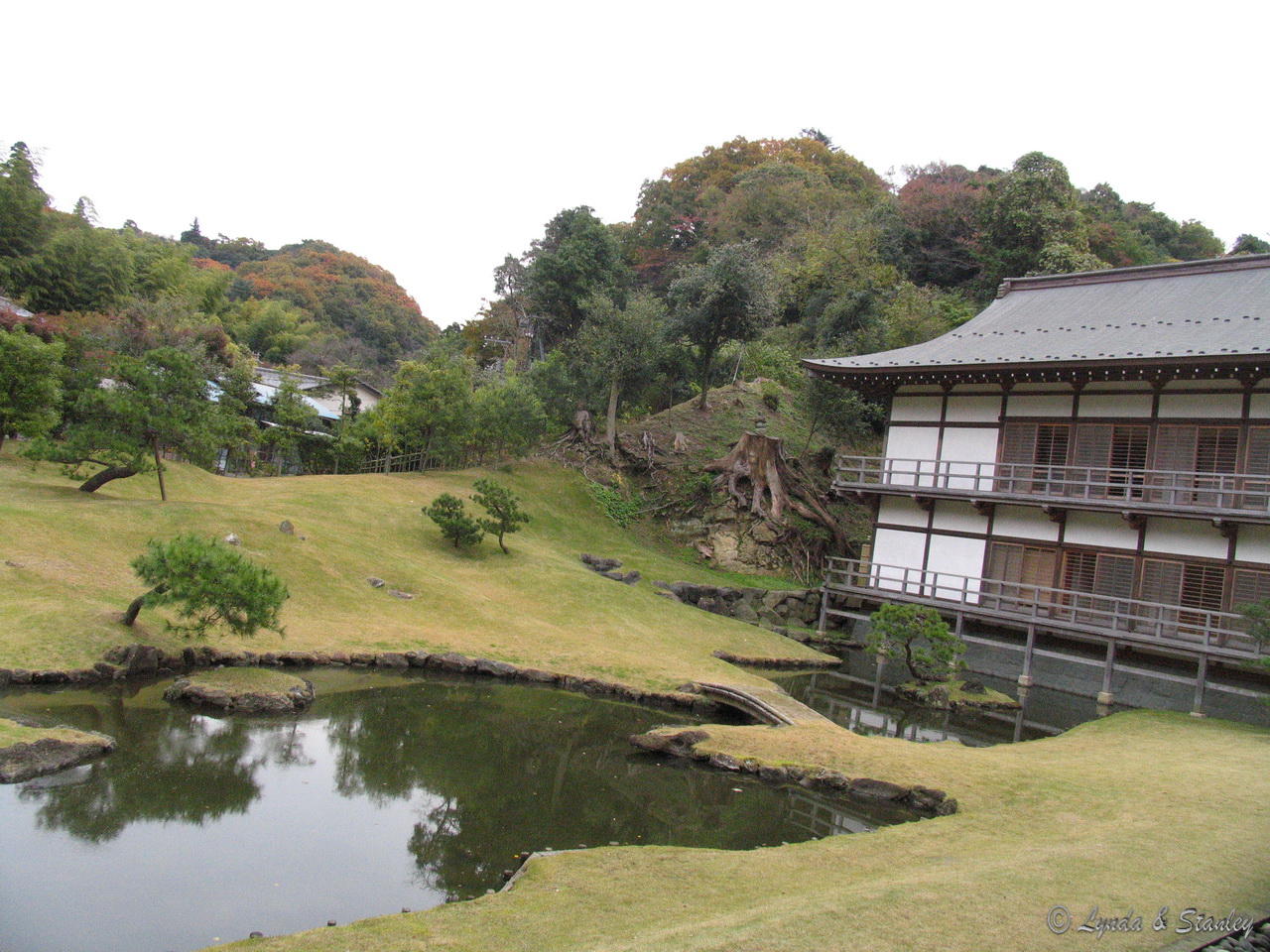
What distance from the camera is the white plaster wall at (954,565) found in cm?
2447

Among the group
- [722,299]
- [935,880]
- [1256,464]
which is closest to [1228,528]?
[1256,464]

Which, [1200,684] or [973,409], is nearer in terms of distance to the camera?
[1200,684]

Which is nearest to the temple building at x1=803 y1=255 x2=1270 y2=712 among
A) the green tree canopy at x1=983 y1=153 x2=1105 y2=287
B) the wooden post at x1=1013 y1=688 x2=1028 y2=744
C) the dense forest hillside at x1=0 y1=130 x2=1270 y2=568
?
the wooden post at x1=1013 y1=688 x2=1028 y2=744

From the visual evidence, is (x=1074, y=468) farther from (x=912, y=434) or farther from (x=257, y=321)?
(x=257, y=321)

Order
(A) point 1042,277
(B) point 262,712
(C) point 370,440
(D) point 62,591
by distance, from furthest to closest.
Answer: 1. (C) point 370,440
2. (A) point 1042,277
3. (D) point 62,591
4. (B) point 262,712

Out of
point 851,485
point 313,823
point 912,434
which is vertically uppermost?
point 912,434

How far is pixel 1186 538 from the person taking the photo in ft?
69.4

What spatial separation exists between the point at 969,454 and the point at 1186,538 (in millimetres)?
6073

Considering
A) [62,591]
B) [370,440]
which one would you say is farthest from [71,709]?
[370,440]

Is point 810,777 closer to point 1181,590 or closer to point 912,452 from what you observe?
point 1181,590

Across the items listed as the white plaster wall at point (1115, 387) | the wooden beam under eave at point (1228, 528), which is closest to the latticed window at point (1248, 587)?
the wooden beam under eave at point (1228, 528)

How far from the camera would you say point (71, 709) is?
39.8ft

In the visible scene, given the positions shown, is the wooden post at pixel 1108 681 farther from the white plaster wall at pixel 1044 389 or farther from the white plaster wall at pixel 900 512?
the white plaster wall at pixel 1044 389

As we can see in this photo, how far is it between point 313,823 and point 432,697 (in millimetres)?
5805
